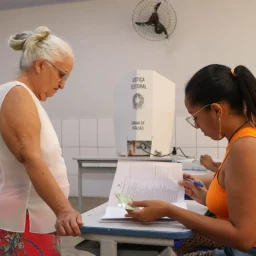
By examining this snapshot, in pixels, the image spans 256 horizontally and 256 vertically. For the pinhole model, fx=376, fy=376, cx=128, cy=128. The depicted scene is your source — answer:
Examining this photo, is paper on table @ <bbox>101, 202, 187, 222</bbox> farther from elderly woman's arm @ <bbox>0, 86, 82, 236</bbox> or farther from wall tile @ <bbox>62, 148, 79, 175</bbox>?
Answer: wall tile @ <bbox>62, 148, 79, 175</bbox>

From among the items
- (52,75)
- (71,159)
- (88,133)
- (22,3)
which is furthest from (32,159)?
(22,3)

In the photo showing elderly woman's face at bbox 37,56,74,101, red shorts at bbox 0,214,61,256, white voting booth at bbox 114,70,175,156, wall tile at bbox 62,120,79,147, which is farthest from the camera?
wall tile at bbox 62,120,79,147

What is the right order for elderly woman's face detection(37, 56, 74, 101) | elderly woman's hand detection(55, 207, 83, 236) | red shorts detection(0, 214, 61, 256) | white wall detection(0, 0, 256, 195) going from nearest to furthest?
elderly woman's hand detection(55, 207, 83, 236), red shorts detection(0, 214, 61, 256), elderly woman's face detection(37, 56, 74, 101), white wall detection(0, 0, 256, 195)

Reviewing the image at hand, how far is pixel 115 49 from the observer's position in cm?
402

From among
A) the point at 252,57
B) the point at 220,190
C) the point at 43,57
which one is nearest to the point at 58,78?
the point at 43,57

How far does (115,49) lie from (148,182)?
3044mm

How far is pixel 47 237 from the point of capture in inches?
45.2

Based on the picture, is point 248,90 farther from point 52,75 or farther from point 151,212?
point 52,75

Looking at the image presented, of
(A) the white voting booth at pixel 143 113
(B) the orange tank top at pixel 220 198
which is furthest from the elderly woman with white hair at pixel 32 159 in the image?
(A) the white voting booth at pixel 143 113

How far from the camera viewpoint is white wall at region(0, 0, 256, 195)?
12.2 feet

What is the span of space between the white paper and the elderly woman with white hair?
183mm

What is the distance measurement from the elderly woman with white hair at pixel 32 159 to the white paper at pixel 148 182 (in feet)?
0.60

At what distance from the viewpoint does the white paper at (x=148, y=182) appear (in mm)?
1110

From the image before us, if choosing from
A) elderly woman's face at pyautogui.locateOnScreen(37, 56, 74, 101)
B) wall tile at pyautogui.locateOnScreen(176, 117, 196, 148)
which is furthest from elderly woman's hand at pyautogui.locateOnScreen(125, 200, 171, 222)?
wall tile at pyautogui.locateOnScreen(176, 117, 196, 148)
